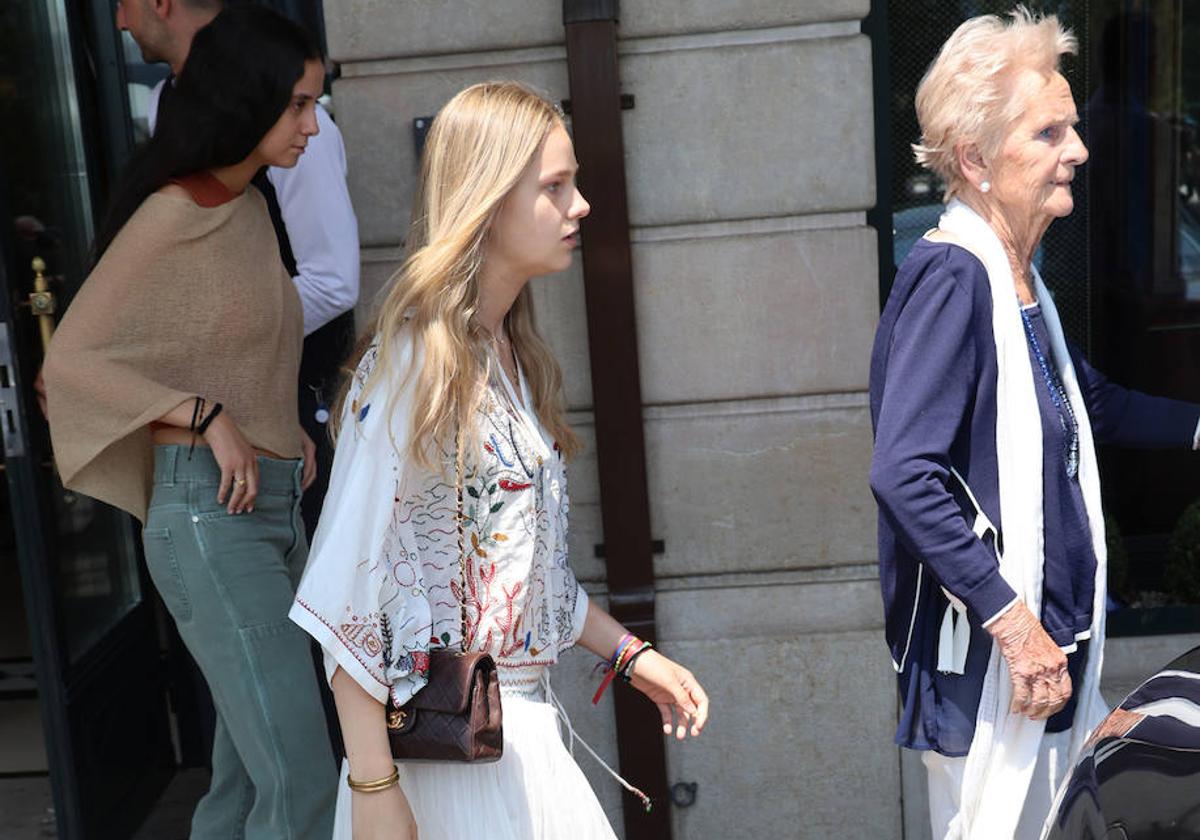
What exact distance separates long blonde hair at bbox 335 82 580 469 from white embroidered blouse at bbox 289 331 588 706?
3cm

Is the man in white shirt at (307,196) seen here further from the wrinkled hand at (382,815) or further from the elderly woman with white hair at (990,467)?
the wrinkled hand at (382,815)

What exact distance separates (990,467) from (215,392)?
1.62 m

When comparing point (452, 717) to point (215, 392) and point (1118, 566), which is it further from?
point (1118, 566)

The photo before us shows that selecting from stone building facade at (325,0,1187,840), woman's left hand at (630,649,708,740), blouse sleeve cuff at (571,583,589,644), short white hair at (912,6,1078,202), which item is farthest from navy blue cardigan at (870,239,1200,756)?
stone building facade at (325,0,1187,840)

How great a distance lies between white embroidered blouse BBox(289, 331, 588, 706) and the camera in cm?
222

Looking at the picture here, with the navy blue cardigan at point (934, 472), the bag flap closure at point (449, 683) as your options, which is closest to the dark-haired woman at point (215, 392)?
the bag flap closure at point (449, 683)

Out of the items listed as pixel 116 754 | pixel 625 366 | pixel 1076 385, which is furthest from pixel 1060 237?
pixel 116 754

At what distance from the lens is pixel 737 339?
13.7ft

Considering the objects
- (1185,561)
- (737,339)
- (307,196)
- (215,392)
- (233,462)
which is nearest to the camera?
(233,462)

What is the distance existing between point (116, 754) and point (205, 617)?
170cm

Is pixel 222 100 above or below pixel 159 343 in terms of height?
above

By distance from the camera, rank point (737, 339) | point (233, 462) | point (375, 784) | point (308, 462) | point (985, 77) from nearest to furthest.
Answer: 1. point (375, 784)
2. point (985, 77)
3. point (233, 462)
4. point (308, 462)
5. point (737, 339)

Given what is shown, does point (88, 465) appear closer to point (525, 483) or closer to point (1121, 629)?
point (525, 483)

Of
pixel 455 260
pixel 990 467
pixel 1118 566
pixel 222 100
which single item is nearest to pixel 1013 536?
pixel 990 467
